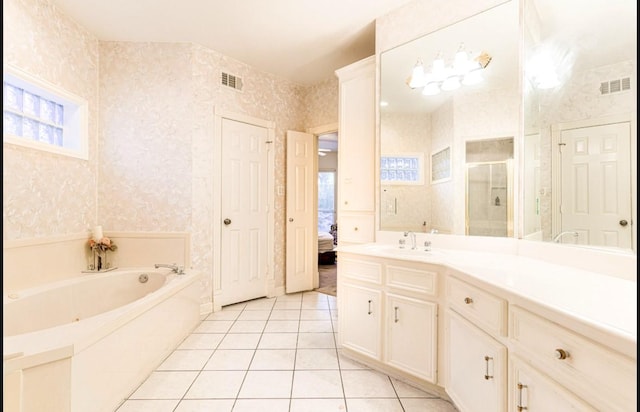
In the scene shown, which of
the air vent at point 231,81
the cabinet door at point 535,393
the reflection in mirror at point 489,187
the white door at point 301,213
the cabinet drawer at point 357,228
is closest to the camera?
the cabinet door at point 535,393

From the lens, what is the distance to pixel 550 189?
174 centimetres

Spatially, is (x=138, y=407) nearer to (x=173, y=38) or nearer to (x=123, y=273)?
(x=123, y=273)

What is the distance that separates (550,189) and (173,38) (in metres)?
3.46

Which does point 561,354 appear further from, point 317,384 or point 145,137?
point 145,137

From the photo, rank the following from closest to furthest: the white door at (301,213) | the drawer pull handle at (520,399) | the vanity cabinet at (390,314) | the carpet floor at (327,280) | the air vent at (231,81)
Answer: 1. the drawer pull handle at (520,399)
2. the vanity cabinet at (390,314)
3. the air vent at (231,81)
4. the white door at (301,213)
5. the carpet floor at (327,280)

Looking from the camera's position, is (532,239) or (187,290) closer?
(532,239)

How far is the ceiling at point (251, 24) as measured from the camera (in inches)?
104

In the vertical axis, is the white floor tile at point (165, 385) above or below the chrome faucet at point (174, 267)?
below

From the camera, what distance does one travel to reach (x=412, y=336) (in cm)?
192

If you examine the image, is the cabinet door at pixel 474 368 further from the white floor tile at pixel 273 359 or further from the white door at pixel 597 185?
the white floor tile at pixel 273 359

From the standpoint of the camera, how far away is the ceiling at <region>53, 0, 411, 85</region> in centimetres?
264

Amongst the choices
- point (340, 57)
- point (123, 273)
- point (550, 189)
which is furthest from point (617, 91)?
point (123, 273)

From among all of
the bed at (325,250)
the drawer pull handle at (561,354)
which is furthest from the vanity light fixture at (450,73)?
the bed at (325,250)

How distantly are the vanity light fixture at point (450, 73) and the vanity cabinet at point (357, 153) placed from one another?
1.53 feet
